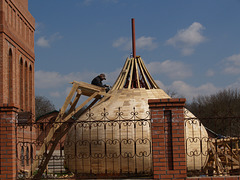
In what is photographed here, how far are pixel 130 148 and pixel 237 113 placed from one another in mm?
25488

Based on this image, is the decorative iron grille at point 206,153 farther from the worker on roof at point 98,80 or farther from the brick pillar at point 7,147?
the brick pillar at point 7,147

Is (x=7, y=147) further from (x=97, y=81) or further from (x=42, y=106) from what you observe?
(x=42, y=106)

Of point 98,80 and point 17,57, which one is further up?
point 17,57

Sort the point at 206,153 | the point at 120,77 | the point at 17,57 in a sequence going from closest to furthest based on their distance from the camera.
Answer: the point at 206,153 → the point at 120,77 → the point at 17,57

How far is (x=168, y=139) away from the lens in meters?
7.83

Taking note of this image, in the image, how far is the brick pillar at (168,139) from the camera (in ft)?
25.3

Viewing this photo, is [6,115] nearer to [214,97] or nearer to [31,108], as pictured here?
[31,108]

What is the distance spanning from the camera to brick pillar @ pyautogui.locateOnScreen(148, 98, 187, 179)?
7.72 metres

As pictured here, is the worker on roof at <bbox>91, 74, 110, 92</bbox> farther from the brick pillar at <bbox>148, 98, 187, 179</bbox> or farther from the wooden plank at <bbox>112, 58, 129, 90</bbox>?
the brick pillar at <bbox>148, 98, 187, 179</bbox>

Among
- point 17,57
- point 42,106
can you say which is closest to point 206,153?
point 17,57

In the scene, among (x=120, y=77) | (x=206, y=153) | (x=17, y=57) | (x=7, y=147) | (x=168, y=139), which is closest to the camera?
(x=168, y=139)

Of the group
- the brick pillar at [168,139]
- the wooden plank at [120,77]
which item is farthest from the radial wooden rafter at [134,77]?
the brick pillar at [168,139]

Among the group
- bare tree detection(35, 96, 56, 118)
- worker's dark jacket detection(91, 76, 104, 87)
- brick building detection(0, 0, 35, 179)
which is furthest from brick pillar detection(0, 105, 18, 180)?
A: bare tree detection(35, 96, 56, 118)

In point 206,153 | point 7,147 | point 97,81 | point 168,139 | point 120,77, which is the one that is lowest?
point 206,153
